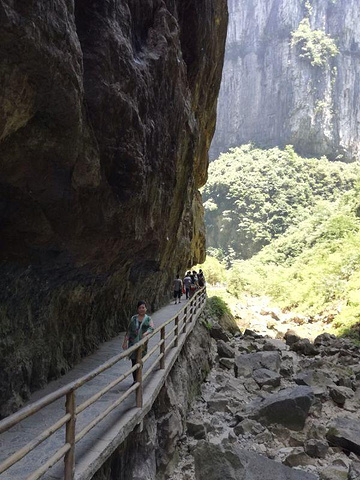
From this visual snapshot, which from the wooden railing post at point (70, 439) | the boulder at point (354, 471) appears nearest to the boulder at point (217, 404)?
the boulder at point (354, 471)

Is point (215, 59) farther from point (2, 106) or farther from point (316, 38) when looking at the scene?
point (316, 38)

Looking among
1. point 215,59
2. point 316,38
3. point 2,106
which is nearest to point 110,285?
point 2,106

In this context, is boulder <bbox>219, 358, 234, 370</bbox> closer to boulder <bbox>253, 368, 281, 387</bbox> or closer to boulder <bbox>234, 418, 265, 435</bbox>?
boulder <bbox>253, 368, 281, 387</bbox>

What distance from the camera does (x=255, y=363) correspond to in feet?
52.1

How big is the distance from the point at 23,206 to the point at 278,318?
99.1 feet

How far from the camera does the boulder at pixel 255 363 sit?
15047 millimetres

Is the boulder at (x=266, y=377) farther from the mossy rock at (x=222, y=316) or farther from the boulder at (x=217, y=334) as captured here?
the mossy rock at (x=222, y=316)

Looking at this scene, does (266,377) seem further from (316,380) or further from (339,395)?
(339,395)

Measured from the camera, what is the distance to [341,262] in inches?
1387

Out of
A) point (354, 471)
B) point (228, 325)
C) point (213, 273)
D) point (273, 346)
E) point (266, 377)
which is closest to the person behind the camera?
point (354, 471)

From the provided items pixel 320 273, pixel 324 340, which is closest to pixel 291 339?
pixel 324 340

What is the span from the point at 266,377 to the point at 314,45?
4186 inches

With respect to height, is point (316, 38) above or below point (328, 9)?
below

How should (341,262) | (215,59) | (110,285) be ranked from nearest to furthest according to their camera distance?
1. (110,285)
2. (215,59)
3. (341,262)
